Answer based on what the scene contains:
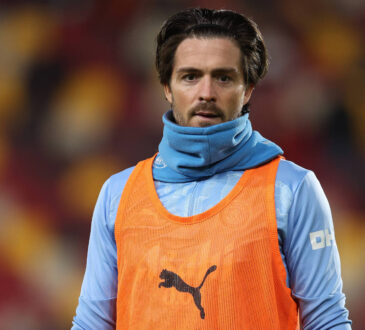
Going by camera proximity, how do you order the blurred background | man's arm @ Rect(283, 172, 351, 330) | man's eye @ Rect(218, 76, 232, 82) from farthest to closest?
the blurred background
man's eye @ Rect(218, 76, 232, 82)
man's arm @ Rect(283, 172, 351, 330)

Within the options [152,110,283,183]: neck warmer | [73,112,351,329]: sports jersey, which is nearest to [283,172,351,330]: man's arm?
[73,112,351,329]: sports jersey

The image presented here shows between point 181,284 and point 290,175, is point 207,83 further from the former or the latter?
point 181,284

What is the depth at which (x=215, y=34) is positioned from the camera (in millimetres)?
1060

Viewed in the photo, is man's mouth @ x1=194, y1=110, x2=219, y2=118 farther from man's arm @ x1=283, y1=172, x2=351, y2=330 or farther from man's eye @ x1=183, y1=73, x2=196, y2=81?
man's arm @ x1=283, y1=172, x2=351, y2=330

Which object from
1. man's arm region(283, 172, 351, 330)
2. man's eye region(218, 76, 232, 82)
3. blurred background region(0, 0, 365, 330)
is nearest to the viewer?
man's arm region(283, 172, 351, 330)

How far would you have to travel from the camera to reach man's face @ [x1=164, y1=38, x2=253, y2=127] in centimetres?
102

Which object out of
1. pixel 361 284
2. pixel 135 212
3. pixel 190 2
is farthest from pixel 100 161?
pixel 135 212

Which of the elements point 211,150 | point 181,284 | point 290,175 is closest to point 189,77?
point 211,150

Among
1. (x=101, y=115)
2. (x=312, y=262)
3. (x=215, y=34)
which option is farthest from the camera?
(x=101, y=115)

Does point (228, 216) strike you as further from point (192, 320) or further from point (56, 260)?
point (56, 260)

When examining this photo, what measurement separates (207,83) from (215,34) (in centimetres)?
10

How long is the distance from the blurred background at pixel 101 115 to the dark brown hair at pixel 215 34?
41.2 inches

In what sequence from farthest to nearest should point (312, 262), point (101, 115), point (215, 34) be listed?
point (101, 115) < point (215, 34) < point (312, 262)

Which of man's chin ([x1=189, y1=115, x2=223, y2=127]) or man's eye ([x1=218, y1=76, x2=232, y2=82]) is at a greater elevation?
man's eye ([x1=218, y1=76, x2=232, y2=82])
